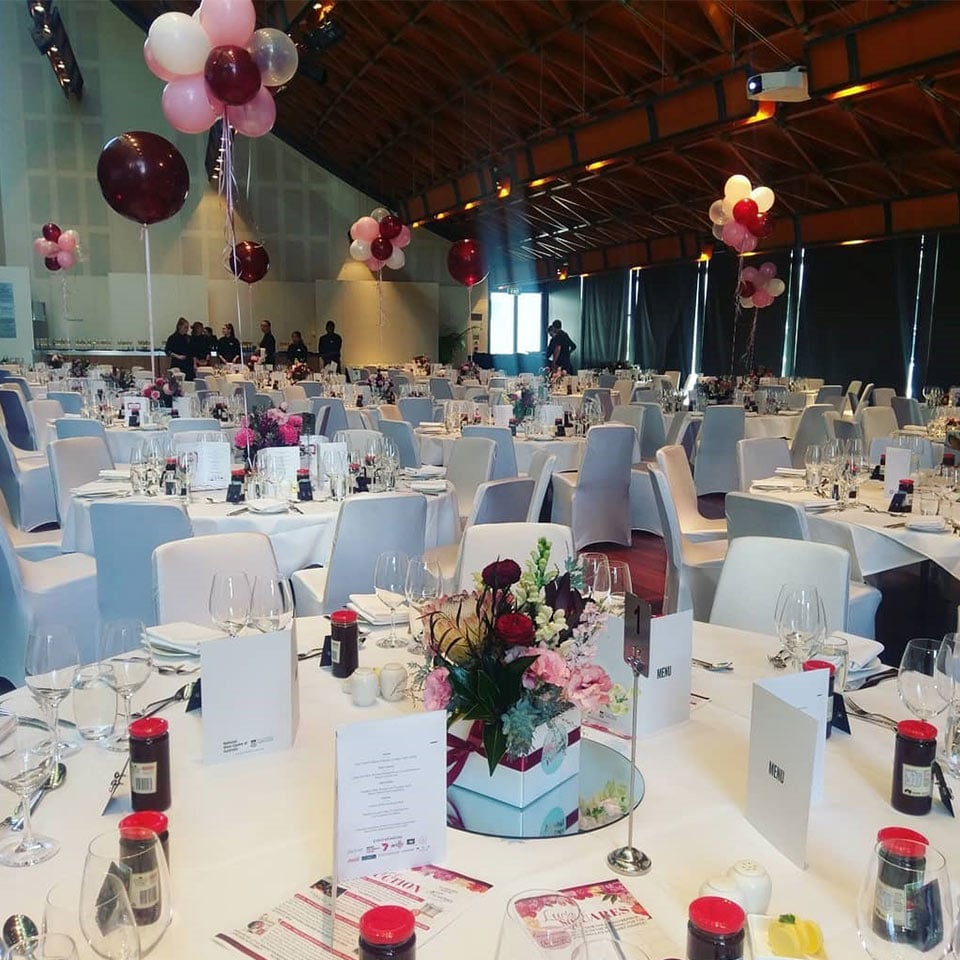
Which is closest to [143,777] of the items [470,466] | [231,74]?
[470,466]

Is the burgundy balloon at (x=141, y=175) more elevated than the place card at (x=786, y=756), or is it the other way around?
the burgundy balloon at (x=141, y=175)

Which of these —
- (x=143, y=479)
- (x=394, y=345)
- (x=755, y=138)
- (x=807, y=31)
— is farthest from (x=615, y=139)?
(x=394, y=345)

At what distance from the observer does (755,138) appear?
13.3 m

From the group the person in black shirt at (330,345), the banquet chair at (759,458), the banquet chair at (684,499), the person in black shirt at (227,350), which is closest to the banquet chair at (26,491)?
the banquet chair at (684,499)

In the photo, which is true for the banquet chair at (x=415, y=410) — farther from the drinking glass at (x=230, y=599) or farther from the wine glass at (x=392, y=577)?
the drinking glass at (x=230, y=599)

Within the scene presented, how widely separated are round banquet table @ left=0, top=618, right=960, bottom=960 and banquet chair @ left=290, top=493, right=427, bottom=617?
184cm

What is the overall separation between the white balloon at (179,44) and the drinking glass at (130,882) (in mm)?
5693

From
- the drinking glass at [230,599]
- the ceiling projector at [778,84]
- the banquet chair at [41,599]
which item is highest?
the ceiling projector at [778,84]

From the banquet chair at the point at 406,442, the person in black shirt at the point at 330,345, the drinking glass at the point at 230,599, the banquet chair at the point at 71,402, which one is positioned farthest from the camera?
the person in black shirt at the point at 330,345

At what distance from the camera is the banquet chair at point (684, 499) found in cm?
544

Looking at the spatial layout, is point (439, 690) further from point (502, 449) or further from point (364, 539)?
point (502, 449)

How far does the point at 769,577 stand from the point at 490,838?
5.62 ft

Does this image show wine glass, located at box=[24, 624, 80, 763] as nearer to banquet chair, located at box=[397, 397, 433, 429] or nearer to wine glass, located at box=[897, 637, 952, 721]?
wine glass, located at box=[897, 637, 952, 721]

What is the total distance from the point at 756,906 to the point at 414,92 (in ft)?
55.3
